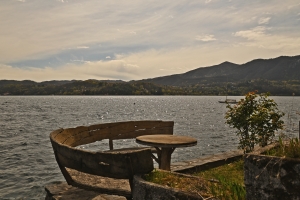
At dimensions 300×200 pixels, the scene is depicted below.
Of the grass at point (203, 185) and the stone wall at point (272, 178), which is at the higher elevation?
the stone wall at point (272, 178)

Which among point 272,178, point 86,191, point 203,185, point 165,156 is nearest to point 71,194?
point 86,191

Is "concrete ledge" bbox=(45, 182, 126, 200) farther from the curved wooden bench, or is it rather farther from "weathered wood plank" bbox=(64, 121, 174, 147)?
"weathered wood plank" bbox=(64, 121, 174, 147)

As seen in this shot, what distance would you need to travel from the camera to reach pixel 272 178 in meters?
2.45

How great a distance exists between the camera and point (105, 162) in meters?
3.88

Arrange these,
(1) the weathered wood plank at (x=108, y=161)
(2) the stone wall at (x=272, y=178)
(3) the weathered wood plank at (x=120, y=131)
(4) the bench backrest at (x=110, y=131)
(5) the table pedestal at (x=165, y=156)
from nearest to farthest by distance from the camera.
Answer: (2) the stone wall at (x=272, y=178) → (1) the weathered wood plank at (x=108, y=161) → (4) the bench backrest at (x=110, y=131) → (5) the table pedestal at (x=165, y=156) → (3) the weathered wood plank at (x=120, y=131)

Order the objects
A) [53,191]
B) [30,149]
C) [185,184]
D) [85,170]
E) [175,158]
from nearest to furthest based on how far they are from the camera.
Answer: [185,184] < [85,170] < [53,191] < [175,158] < [30,149]

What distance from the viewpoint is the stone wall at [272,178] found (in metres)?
2.36

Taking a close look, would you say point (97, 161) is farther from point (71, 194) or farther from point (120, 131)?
point (120, 131)

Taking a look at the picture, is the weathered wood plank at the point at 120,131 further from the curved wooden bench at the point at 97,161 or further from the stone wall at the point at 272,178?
the stone wall at the point at 272,178

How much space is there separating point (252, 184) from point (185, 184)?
949 mm

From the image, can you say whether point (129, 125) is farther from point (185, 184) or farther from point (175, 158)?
point (175, 158)

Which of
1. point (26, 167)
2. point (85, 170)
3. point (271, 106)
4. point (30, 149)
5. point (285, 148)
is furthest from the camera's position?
point (30, 149)

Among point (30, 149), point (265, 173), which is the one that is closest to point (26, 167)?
point (30, 149)

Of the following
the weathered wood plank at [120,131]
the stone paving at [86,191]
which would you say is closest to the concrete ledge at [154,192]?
the stone paving at [86,191]
